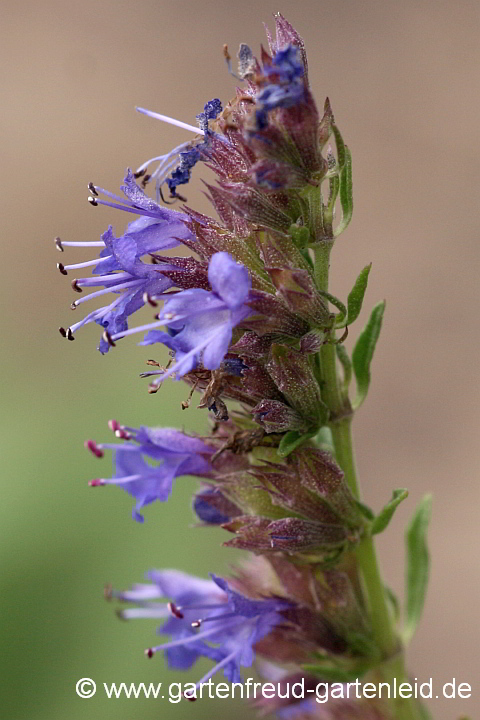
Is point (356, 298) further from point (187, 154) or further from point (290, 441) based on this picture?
point (187, 154)

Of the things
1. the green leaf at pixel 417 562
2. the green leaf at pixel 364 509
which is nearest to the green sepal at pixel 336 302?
the green leaf at pixel 364 509

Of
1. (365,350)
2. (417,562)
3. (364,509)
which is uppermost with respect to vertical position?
(365,350)

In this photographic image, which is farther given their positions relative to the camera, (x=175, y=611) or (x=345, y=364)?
(x=175, y=611)

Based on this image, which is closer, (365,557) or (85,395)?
(365,557)

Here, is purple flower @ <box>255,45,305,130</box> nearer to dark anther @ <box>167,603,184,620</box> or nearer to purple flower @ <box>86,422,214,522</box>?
purple flower @ <box>86,422,214,522</box>

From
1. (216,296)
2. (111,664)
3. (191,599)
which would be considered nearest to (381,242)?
(111,664)

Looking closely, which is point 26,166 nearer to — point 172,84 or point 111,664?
point 172,84

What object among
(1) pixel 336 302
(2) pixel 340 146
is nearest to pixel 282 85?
(2) pixel 340 146
